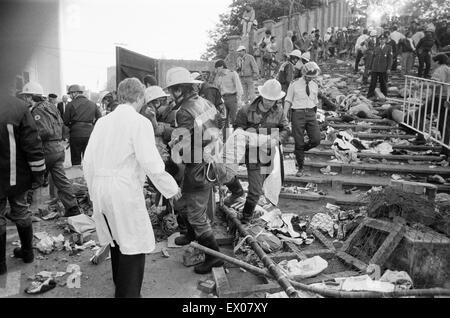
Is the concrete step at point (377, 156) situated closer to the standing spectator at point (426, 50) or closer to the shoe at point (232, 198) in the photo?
the shoe at point (232, 198)

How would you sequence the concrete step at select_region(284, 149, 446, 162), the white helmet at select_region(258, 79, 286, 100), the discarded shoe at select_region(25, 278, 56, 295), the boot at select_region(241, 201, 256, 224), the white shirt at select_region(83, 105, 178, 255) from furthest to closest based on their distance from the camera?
the concrete step at select_region(284, 149, 446, 162), the boot at select_region(241, 201, 256, 224), the white helmet at select_region(258, 79, 286, 100), the discarded shoe at select_region(25, 278, 56, 295), the white shirt at select_region(83, 105, 178, 255)

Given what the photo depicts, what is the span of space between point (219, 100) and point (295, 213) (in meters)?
2.95

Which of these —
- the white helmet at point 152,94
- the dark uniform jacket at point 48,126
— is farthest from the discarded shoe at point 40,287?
the white helmet at point 152,94

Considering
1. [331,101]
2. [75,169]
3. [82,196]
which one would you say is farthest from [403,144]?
[75,169]

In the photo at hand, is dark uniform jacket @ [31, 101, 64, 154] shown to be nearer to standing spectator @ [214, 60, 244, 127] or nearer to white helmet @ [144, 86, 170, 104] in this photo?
white helmet @ [144, 86, 170, 104]


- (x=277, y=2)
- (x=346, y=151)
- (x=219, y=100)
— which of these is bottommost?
(x=346, y=151)

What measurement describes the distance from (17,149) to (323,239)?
3789 millimetres

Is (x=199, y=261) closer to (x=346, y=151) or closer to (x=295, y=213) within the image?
(x=295, y=213)

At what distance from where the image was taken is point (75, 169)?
888 cm

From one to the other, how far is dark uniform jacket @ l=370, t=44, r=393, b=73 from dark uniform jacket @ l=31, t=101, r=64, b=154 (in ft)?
31.3

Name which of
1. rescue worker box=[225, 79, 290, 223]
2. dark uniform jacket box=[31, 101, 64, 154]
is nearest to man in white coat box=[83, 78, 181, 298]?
rescue worker box=[225, 79, 290, 223]

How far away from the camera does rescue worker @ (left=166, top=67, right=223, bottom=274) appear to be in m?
4.14

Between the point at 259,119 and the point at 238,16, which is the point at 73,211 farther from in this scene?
the point at 238,16
